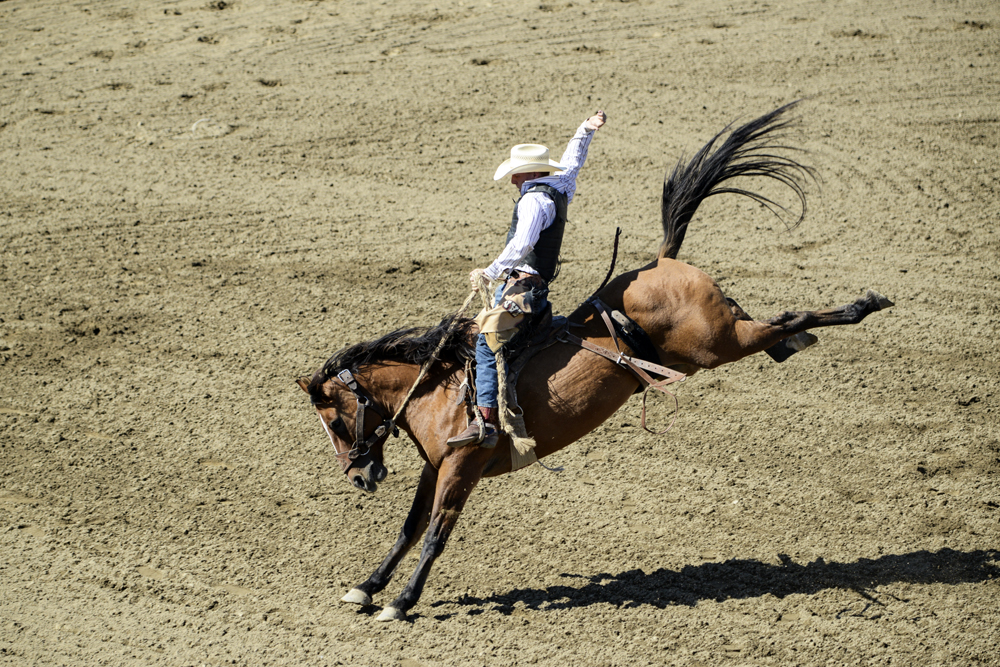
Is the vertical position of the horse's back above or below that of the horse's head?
A: above

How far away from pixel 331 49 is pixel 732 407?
8.29 metres

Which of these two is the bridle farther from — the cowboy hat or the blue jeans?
the cowboy hat

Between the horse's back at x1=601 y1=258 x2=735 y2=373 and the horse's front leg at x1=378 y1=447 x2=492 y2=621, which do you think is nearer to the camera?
the horse's front leg at x1=378 y1=447 x2=492 y2=621

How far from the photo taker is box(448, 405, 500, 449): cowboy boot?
4.80 m

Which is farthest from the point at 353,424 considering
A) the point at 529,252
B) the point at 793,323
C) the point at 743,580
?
the point at 793,323

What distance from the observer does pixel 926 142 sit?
9898mm

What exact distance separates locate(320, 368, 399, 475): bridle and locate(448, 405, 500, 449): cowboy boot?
447mm

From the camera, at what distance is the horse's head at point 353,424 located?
5000 millimetres

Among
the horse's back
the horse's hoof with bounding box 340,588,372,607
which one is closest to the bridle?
the horse's hoof with bounding box 340,588,372,607

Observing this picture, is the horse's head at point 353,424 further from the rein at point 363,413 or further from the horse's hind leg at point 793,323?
the horse's hind leg at point 793,323

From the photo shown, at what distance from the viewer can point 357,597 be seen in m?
5.07

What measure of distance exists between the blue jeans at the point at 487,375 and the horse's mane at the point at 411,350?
0.15 metres

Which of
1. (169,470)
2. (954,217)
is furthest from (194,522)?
(954,217)


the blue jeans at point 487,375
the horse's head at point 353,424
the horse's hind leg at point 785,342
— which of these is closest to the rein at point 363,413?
the horse's head at point 353,424
